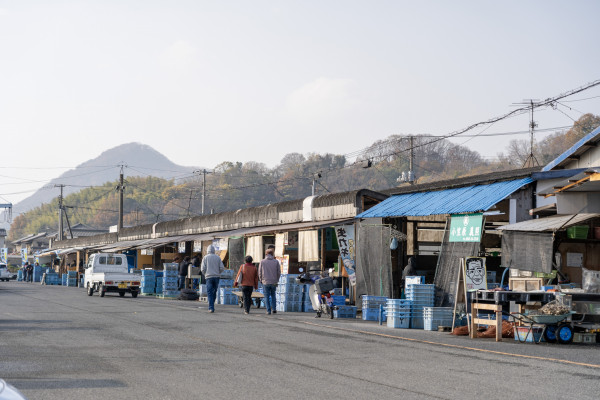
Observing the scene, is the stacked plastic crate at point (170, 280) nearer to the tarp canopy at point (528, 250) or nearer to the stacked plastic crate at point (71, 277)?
the tarp canopy at point (528, 250)

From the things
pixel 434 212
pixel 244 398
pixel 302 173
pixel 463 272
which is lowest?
pixel 244 398

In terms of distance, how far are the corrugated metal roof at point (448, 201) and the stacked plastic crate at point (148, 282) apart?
17106 millimetres

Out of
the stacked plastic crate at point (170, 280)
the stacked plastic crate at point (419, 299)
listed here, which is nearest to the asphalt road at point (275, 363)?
the stacked plastic crate at point (419, 299)

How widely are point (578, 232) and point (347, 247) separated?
8.61 metres

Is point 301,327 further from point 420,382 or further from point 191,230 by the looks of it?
point 191,230

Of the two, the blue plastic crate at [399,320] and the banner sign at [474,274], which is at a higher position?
the banner sign at [474,274]

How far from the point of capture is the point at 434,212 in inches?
789

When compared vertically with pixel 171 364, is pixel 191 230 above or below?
above

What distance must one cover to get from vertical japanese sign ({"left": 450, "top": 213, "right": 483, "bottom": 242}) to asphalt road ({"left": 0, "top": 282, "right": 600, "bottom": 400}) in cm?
308

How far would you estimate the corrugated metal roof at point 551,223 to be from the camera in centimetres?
1722

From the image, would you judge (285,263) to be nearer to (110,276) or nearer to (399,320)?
(110,276)

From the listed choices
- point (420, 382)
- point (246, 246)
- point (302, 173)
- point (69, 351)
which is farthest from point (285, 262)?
point (302, 173)

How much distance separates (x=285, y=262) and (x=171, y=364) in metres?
17.1

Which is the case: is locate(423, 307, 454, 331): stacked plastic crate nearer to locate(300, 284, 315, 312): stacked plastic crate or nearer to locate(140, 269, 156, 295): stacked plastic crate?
locate(300, 284, 315, 312): stacked plastic crate
